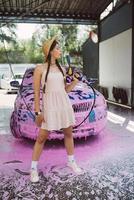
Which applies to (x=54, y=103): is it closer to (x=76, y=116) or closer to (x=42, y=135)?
(x=42, y=135)

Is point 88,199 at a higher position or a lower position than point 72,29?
lower

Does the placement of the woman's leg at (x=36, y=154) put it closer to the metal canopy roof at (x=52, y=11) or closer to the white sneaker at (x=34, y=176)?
the white sneaker at (x=34, y=176)

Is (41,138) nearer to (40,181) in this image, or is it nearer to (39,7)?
(40,181)

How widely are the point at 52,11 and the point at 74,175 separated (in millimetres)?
12059

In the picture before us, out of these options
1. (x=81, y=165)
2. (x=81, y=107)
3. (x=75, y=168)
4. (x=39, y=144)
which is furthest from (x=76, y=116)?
(x=39, y=144)

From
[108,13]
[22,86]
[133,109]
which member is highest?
[108,13]

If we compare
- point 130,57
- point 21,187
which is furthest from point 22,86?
point 130,57

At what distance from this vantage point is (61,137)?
20.2 feet

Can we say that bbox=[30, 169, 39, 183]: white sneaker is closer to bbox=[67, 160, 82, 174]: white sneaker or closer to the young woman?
the young woman

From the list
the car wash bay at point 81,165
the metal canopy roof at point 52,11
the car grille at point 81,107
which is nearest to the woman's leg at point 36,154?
the car wash bay at point 81,165

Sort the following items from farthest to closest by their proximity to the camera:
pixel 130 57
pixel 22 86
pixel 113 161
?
pixel 130 57 < pixel 22 86 < pixel 113 161

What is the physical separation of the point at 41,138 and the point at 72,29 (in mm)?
31271

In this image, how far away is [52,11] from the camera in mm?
15523

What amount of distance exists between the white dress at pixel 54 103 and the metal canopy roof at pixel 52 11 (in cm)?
973
